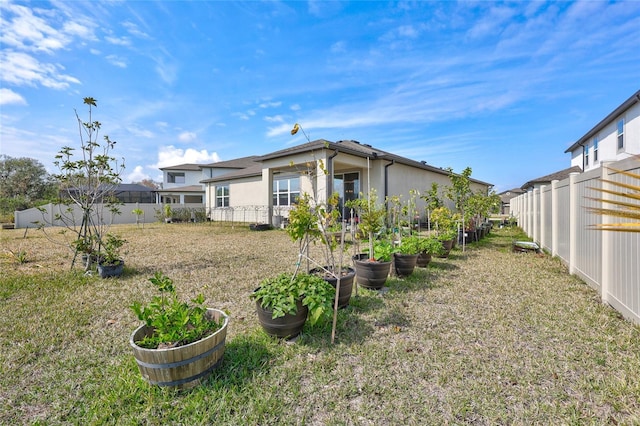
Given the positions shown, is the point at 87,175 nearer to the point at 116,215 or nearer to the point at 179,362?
the point at 179,362

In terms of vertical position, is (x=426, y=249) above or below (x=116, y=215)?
below

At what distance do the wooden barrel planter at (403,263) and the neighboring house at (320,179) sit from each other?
212 inches

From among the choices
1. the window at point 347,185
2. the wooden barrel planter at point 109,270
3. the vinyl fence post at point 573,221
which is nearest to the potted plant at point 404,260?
the vinyl fence post at point 573,221

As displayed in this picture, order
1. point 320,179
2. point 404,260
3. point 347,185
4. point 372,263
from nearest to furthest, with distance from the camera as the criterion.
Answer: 1. point 372,263
2. point 404,260
3. point 320,179
4. point 347,185

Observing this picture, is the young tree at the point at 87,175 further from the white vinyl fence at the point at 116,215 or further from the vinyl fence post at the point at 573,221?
the white vinyl fence at the point at 116,215

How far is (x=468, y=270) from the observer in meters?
5.95

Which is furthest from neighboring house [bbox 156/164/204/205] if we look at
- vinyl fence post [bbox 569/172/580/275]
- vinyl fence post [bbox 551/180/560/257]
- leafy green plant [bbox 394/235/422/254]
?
vinyl fence post [bbox 569/172/580/275]

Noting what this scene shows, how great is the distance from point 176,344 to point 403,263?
3.99 metres

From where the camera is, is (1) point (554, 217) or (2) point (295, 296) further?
(1) point (554, 217)

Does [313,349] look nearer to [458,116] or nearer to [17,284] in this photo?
[17,284]

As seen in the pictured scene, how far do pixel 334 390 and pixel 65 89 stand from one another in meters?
8.64

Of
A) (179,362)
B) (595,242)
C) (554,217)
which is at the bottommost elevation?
(179,362)

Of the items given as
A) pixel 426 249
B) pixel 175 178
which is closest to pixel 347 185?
pixel 426 249

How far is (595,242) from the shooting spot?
168 inches
